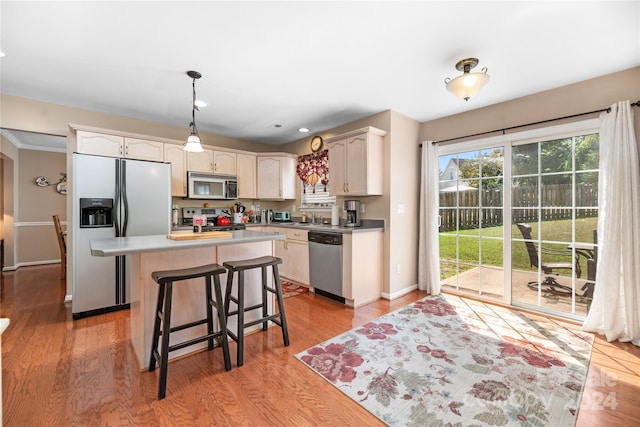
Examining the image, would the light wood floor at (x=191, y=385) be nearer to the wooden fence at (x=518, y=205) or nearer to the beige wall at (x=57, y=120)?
the wooden fence at (x=518, y=205)

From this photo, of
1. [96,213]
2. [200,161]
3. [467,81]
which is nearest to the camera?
[467,81]

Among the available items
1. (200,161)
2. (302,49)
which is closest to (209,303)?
(302,49)

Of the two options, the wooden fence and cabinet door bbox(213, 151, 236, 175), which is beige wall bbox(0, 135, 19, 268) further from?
the wooden fence

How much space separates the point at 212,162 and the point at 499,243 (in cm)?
421

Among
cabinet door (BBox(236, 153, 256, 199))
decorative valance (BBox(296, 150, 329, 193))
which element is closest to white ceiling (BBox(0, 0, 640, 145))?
decorative valance (BBox(296, 150, 329, 193))

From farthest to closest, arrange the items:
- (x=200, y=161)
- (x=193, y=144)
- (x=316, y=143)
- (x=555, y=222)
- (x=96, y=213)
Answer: (x=316, y=143)
(x=200, y=161)
(x=96, y=213)
(x=555, y=222)
(x=193, y=144)

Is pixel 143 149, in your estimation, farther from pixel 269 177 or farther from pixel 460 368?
pixel 460 368

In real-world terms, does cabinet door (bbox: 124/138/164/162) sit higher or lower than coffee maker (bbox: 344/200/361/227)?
higher

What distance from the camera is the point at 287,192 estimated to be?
502cm

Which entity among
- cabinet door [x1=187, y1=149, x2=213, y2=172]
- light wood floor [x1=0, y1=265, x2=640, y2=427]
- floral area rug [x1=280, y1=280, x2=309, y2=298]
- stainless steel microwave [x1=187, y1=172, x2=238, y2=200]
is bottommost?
light wood floor [x1=0, y1=265, x2=640, y2=427]

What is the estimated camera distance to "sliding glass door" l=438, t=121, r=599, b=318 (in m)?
2.92

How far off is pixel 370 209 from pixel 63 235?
492 cm

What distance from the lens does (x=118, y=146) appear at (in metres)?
3.62

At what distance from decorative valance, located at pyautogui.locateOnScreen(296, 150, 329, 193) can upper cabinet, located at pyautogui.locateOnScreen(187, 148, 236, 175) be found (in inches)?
45.2
